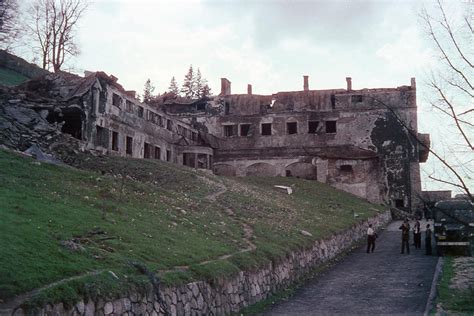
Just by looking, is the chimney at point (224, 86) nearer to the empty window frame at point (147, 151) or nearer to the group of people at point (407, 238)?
the empty window frame at point (147, 151)

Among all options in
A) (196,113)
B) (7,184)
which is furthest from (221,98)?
(7,184)

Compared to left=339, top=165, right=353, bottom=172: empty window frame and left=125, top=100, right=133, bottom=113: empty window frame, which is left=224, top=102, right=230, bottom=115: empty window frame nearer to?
left=339, top=165, right=353, bottom=172: empty window frame

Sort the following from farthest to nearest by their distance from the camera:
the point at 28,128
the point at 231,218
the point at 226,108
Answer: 1. the point at 226,108
2. the point at 28,128
3. the point at 231,218

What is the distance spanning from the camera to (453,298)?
44.2 ft

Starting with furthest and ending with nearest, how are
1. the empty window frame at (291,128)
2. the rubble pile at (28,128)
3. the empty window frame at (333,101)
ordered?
the empty window frame at (291,128), the empty window frame at (333,101), the rubble pile at (28,128)

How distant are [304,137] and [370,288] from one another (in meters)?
34.1

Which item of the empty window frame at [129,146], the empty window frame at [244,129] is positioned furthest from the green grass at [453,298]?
→ the empty window frame at [244,129]

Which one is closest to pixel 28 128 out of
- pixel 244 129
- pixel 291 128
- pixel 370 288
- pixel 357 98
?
pixel 370 288

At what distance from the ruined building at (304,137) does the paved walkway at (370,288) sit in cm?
2117

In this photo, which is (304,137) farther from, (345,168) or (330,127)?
(345,168)

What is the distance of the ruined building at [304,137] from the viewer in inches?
1729

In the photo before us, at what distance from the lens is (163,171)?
28938mm

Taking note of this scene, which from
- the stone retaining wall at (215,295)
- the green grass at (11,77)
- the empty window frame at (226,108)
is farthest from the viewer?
the empty window frame at (226,108)

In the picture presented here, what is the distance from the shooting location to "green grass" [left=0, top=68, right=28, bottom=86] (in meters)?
42.2
